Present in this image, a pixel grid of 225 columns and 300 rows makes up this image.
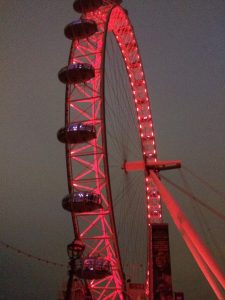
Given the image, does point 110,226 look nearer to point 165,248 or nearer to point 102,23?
point 165,248

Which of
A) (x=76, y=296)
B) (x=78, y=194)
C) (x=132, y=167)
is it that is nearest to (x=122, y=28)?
(x=132, y=167)

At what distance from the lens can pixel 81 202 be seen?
17375mm

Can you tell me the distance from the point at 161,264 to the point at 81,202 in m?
6.29

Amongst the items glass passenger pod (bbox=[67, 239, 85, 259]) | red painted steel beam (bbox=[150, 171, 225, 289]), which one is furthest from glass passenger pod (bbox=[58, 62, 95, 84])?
glass passenger pod (bbox=[67, 239, 85, 259])

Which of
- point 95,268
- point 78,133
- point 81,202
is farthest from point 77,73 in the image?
point 95,268

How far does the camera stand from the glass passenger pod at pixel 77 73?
19219 millimetres

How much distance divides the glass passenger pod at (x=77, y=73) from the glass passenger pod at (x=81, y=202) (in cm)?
534

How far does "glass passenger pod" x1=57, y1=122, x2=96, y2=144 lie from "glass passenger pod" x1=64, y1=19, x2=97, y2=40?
4814 mm

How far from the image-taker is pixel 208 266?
13.1 meters

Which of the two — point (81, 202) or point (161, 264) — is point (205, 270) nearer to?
point (161, 264)

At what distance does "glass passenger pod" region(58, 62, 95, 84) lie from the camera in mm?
19219

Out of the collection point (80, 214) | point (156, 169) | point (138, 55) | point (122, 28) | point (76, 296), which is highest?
point (122, 28)

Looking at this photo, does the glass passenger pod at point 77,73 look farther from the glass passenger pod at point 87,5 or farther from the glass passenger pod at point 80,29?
the glass passenger pod at point 87,5

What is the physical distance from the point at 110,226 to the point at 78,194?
2.03 metres
